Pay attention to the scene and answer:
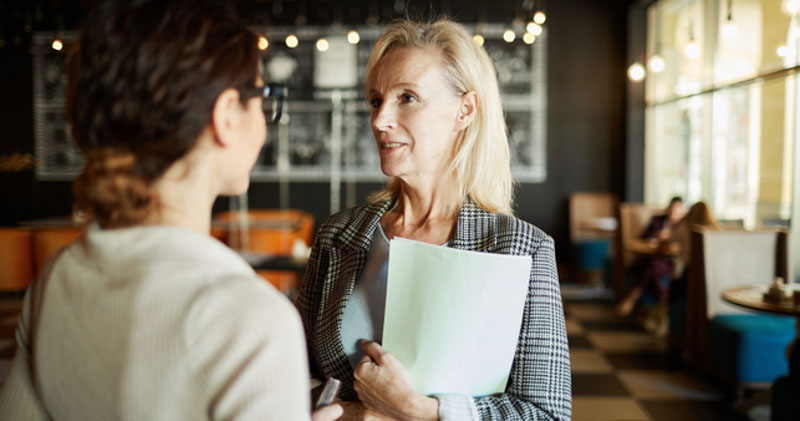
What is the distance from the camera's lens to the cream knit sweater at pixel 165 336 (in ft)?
1.89

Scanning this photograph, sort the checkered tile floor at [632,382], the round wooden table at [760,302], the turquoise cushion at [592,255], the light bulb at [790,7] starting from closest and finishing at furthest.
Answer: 1. the round wooden table at [760,302]
2. the checkered tile floor at [632,382]
3. the light bulb at [790,7]
4. the turquoise cushion at [592,255]

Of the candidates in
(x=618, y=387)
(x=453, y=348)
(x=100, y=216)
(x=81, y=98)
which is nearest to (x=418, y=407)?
(x=453, y=348)

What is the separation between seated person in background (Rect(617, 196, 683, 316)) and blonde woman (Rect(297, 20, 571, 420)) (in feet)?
15.6

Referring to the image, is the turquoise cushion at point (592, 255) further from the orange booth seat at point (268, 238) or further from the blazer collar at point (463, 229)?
the blazer collar at point (463, 229)

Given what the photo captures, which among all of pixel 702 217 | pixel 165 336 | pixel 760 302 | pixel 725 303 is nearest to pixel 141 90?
pixel 165 336

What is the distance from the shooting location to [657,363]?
4.64 m

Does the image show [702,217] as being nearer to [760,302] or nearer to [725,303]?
[725,303]

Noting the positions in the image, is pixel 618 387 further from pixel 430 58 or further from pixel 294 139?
pixel 294 139

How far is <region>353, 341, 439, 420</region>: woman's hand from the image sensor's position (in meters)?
1.04

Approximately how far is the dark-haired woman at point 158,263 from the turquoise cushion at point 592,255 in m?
7.12

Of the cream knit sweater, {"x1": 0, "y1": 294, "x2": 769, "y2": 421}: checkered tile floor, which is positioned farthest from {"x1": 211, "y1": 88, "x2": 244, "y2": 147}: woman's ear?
{"x1": 0, "y1": 294, "x2": 769, "y2": 421}: checkered tile floor

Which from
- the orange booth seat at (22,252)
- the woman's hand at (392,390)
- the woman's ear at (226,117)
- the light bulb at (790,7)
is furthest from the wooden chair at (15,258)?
the light bulb at (790,7)

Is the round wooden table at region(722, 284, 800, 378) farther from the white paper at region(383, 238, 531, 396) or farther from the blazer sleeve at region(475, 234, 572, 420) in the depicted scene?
the white paper at region(383, 238, 531, 396)

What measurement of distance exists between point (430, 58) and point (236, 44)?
2.18 feet
